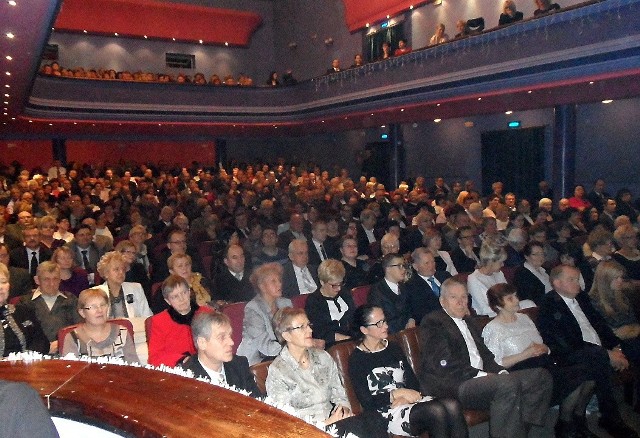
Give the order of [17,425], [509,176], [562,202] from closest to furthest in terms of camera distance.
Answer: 1. [17,425]
2. [562,202]
3. [509,176]

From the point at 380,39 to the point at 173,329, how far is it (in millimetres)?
15633

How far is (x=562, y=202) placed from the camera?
9680 mm

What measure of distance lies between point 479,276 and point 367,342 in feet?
6.37

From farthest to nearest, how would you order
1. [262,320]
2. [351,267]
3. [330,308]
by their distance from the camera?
[351,267] → [330,308] → [262,320]

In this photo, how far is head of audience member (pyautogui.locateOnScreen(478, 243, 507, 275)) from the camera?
5.07 m

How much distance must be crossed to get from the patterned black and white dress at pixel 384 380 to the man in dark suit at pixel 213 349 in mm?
664

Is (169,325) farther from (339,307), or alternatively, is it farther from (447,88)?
(447,88)

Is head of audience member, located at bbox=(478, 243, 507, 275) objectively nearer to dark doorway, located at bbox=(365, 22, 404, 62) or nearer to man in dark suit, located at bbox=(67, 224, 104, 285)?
man in dark suit, located at bbox=(67, 224, 104, 285)

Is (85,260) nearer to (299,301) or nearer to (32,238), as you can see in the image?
(32,238)

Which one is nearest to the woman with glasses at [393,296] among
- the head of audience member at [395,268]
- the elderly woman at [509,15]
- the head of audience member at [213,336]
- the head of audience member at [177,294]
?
the head of audience member at [395,268]

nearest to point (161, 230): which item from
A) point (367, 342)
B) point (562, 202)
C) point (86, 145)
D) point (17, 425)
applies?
point (367, 342)

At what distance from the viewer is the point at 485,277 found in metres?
5.17

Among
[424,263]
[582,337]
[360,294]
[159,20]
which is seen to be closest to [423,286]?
[424,263]

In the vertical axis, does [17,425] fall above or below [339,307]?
above
